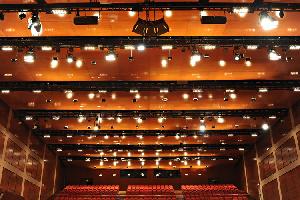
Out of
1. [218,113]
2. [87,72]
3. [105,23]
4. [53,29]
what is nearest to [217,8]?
[105,23]

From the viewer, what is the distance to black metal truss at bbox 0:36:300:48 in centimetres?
880

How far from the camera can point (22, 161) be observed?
15445 millimetres

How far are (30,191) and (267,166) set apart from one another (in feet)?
40.1

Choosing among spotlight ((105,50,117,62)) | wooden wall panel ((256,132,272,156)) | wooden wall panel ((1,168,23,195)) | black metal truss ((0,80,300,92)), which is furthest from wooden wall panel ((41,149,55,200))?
spotlight ((105,50,117,62))

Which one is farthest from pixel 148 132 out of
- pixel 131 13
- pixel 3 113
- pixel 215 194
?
pixel 131 13

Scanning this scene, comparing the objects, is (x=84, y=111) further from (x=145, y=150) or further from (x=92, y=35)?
(x=145, y=150)

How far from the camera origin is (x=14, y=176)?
14453 mm

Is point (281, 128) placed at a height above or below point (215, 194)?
above

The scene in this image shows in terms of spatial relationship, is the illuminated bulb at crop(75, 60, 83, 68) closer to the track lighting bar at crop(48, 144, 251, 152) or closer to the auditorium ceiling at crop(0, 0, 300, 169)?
the auditorium ceiling at crop(0, 0, 300, 169)

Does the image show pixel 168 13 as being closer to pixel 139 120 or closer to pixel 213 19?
pixel 213 19

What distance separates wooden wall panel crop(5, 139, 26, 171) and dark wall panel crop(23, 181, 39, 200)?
1.16 meters

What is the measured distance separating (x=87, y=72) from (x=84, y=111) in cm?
342

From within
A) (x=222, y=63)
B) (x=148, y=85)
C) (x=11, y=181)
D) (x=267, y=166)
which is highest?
(x=222, y=63)

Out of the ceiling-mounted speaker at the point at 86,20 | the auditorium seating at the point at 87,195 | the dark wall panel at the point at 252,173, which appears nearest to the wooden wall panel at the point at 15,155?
the auditorium seating at the point at 87,195
